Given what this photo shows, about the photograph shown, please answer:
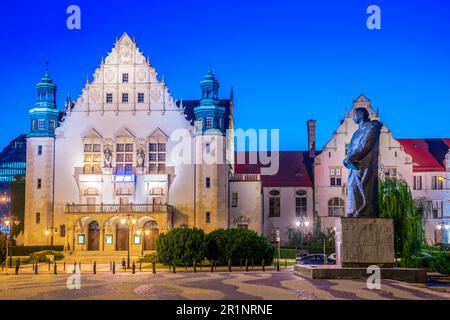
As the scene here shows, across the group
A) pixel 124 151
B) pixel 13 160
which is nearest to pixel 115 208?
pixel 124 151

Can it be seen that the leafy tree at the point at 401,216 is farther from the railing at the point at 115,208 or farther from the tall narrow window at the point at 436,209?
the tall narrow window at the point at 436,209

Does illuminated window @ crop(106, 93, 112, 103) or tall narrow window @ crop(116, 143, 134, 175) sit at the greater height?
illuminated window @ crop(106, 93, 112, 103)

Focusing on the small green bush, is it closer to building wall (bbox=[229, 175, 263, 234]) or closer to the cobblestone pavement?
building wall (bbox=[229, 175, 263, 234])

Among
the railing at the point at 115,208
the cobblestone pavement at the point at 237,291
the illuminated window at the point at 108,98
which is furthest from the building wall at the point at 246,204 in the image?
the cobblestone pavement at the point at 237,291

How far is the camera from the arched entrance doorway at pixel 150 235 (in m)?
66.6

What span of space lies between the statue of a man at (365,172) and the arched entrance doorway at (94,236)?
145ft

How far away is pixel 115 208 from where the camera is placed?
66.7 m

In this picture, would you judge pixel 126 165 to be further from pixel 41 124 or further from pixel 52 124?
pixel 41 124

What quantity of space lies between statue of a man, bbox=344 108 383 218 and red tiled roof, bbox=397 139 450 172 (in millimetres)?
49440

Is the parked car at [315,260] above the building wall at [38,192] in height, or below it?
below

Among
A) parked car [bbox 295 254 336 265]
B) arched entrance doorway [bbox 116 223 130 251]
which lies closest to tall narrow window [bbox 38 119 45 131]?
arched entrance doorway [bbox 116 223 130 251]

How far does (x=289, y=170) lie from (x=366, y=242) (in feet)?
166

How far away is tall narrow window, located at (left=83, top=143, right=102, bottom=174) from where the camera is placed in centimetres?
6956
